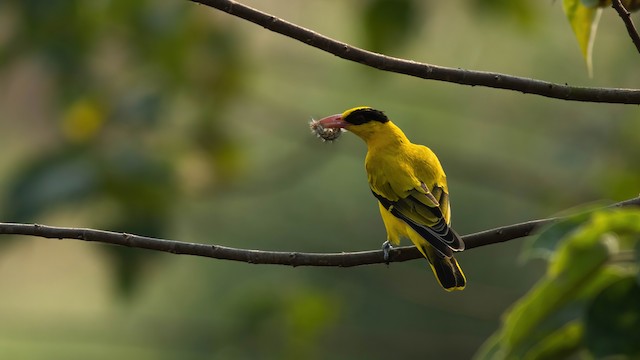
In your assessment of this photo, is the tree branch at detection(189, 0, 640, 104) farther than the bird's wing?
No

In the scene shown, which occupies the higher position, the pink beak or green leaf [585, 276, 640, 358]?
the pink beak

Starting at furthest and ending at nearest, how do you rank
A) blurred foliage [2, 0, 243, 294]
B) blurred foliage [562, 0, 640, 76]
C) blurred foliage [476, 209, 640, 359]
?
blurred foliage [2, 0, 243, 294] < blurred foliage [562, 0, 640, 76] < blurred foliage [476, 209, 640, 359]

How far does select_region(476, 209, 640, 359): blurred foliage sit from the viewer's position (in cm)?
152

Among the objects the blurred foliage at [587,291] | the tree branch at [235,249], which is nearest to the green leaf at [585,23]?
the tree branch at [235,249]

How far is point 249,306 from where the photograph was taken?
4.71 metres

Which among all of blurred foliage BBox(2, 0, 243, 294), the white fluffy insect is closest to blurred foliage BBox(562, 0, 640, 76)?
the white fluffy insect

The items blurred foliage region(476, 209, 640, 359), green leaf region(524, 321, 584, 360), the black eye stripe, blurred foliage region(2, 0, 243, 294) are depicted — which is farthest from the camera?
the black eye stripe

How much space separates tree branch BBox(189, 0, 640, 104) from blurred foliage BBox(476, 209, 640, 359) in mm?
324

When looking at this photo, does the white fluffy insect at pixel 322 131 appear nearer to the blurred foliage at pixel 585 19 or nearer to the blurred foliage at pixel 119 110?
the blurred foliage at pixel 119 110

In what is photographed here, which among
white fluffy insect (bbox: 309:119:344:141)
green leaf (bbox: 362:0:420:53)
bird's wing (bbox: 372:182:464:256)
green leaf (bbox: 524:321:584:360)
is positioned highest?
green leaf (bbox: 362:0:420:53)

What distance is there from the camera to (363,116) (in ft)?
12.2

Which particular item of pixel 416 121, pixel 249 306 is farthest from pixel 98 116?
pixel 416 121

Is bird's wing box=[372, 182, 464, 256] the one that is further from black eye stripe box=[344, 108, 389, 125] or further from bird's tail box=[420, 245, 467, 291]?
black eye stripe box=[344, 108, 389, 125]

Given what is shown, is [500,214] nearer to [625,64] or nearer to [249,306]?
[625,64]
